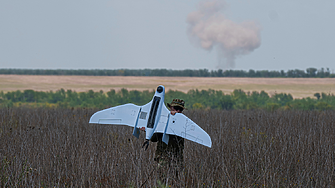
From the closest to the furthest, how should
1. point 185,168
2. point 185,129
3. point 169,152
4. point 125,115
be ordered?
1. point 185,129
2. point 125,115
3. point 169,152
4. point 185,168

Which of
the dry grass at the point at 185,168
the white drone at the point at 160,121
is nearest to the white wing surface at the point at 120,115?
the white drone at the point at 160,121

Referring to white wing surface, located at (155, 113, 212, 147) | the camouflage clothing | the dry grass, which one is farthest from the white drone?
the dry grass

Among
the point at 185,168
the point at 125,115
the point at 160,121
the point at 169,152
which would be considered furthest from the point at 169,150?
the point at 185,168

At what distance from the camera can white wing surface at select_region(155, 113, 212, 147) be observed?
3.89m

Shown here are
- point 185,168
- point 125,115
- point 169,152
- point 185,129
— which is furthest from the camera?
point 185,168

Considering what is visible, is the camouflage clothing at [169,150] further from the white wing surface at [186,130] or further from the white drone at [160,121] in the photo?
the white wing surface at [186,130]

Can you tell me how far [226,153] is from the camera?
6.54 m

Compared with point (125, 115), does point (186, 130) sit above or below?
below

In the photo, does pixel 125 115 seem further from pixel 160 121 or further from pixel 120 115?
pixel 160 121

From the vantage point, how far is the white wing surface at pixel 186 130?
389 cm

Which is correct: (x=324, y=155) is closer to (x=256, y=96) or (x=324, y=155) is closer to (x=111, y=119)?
(x=111, y=119)

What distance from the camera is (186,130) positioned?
394 centimetres

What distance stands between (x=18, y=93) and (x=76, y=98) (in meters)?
7.09

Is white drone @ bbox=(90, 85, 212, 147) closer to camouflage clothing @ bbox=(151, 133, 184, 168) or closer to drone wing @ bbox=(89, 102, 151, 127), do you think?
drone wing @ bbox=(89, 102, 151, 127)
